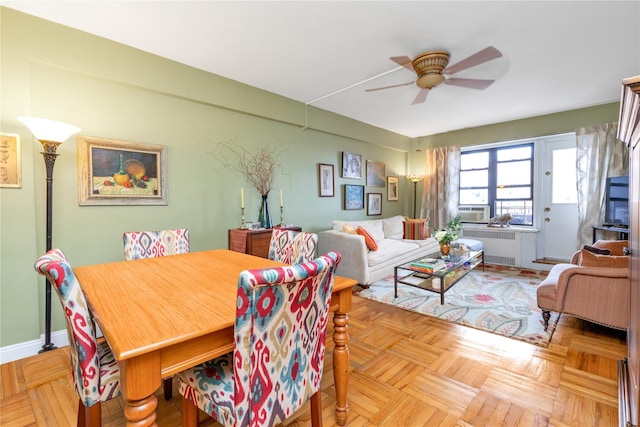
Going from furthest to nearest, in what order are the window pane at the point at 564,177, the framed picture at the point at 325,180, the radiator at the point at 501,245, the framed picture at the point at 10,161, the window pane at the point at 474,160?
the window pane at the point at 474,160 → the radiator at the point at 501,245 → the window pane at the point at 564,177 → the framed picture at the point at 325,180 → the framed picture at the point at 10,161

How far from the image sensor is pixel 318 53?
8.70ft

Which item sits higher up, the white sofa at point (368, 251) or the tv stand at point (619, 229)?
the tv stand at point (619, 229)

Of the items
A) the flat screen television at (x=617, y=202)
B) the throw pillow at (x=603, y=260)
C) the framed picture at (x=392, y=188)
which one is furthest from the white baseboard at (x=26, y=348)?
the flat screen television at (x=617, y=202)

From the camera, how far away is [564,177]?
4555 millimetres

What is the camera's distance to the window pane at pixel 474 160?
539cm

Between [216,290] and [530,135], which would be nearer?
[216,290]

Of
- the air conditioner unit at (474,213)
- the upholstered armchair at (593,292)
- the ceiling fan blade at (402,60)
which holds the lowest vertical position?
the upholstered armchair at (593,292)

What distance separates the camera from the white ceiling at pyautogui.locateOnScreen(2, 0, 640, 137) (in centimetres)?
203

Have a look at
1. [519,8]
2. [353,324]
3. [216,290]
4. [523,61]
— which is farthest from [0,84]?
[523,61]

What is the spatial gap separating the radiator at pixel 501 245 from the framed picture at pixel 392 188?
160 cm

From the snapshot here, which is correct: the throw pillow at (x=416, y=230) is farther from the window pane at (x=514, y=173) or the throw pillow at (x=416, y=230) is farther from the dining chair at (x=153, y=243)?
the dining chair at (x=153, y=243)

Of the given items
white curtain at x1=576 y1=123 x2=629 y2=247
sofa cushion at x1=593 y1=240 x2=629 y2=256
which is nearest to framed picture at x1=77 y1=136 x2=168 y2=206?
sofa cushion at x1=593 y1=240 x2=629 y2=256

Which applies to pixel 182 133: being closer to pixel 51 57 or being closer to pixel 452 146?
pixel 51 57

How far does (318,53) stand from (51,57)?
2.15 meters
